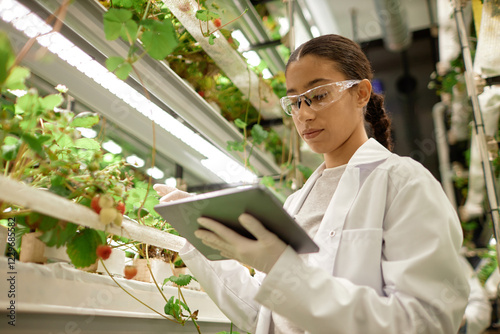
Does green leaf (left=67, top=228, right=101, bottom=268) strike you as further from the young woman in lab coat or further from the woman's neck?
the woman's neck

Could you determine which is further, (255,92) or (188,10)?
(255,92)

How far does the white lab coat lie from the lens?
781 millimetres

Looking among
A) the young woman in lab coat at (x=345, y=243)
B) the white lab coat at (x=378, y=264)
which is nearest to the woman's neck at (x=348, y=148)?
the young woman in lab coat at (x=345, y=243)

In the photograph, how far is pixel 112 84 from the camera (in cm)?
132

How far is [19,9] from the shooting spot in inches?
39.5

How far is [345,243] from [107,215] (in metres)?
0.55

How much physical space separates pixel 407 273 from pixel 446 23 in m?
3.41

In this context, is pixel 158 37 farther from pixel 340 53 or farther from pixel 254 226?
pixel 340 53

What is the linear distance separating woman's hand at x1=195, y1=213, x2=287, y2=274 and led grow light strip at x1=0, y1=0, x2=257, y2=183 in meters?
0.36

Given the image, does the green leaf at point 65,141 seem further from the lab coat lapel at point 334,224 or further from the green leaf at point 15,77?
the lab coat lapel at point 334,224

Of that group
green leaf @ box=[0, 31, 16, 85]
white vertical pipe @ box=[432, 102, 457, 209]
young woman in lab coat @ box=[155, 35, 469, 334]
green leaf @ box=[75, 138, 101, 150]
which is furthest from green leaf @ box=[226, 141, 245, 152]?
white vertical pipe @ box=[432, 102, 457, 209]

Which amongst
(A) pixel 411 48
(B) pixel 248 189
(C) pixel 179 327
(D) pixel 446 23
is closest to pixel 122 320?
(C) pixel 179 327

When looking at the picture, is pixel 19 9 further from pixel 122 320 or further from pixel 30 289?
pixel 122 320

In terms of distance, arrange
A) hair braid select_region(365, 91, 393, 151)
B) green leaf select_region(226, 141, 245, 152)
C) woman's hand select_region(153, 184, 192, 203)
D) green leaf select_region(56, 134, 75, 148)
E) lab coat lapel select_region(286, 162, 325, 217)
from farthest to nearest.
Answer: green leaf select_region(226, 141, 245, 152)
hair braid select_region(365, 91, 393, 151)
lab coat lapel select_region(286, 162, 325, 217)
woman's hand select_region(153, 184, 192, 203)
green leaf select_region(56, 134, 75, 148)
